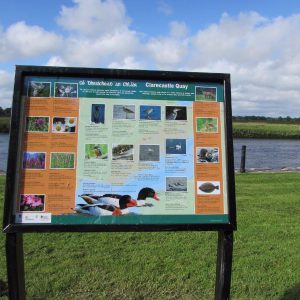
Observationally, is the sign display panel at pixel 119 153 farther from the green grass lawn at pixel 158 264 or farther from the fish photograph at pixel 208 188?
the green grass lawn at pixel 158 264

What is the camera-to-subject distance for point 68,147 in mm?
3328

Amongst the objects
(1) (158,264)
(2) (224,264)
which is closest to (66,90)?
(2) (224,264)

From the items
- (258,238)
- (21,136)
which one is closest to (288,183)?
(258,238)

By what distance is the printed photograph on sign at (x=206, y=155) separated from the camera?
3432 millimetres

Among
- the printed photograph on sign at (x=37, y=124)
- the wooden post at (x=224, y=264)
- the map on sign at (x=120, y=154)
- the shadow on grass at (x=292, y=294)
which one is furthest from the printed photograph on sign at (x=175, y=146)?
the shadow on grass at (x=292, y=294)

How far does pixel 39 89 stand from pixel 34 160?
0.50 meters

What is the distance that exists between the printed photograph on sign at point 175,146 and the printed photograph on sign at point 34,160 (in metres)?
0.87

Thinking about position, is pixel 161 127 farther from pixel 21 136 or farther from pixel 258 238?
pixel 258 238

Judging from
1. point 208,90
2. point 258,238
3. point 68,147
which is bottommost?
point 258,238

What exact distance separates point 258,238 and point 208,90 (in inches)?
115

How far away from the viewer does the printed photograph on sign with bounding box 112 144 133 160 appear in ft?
11.0

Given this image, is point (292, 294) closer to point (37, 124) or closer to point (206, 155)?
point (206, 155)

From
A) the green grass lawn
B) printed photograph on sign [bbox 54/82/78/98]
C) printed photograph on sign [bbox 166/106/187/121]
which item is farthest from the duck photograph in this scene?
the green grass lawn

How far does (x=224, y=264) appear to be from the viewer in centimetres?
347
